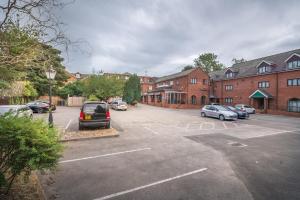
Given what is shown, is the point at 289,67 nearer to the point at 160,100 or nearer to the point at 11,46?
the point at 160,100

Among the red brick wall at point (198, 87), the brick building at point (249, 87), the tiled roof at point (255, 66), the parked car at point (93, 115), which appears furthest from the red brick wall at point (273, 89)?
the parked car at point (93, 115)

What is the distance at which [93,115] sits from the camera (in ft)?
37.7

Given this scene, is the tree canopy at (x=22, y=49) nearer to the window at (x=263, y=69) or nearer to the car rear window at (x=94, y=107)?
the car rear window at (x=94, y=107)

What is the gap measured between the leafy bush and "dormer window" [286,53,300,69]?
3419 centimetres

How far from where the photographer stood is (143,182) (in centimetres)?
490

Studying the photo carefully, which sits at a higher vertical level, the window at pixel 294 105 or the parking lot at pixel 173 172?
the window at pixel 294 105

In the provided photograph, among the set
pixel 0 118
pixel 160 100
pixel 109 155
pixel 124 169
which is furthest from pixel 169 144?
pixel 160 100

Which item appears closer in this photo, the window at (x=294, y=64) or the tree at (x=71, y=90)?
the window at (x=294, y=64)

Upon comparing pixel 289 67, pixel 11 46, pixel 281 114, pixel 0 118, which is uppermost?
pixel 289 67

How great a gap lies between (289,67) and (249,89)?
7.92m

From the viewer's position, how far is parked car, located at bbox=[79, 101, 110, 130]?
37.3 feet

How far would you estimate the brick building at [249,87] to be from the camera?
29250mm

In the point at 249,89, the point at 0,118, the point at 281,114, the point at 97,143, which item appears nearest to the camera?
the point at 0,118

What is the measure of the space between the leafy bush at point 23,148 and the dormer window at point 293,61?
34190 millimetres
